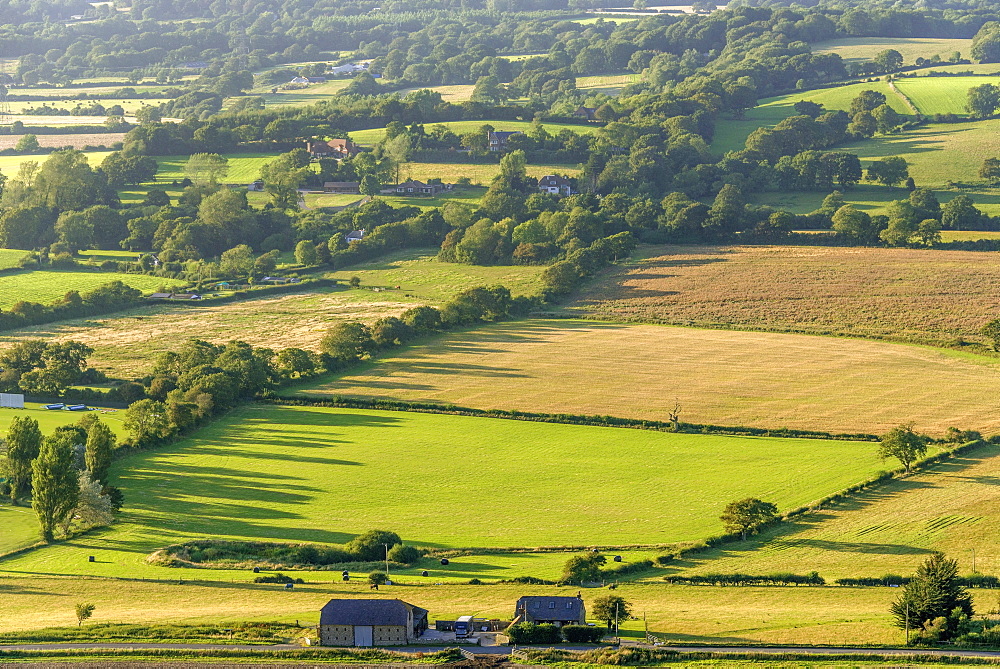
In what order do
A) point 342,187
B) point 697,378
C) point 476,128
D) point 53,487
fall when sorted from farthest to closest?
point 476,128 → point 342,187 → point 697,378 → point 53,487

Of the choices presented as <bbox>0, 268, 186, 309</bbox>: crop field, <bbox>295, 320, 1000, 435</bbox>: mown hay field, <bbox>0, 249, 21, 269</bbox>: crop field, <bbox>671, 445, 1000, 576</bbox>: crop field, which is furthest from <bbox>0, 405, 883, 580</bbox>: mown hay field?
<bbox>0, 249, 21, 269</bbox>: crop field

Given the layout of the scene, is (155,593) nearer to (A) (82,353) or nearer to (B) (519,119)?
(A) (82,353)

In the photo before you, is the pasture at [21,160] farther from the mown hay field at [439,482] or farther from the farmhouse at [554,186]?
the mown hay field at [439,482]

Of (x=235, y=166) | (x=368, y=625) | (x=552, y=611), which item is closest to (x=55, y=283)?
(x=235, y=166)

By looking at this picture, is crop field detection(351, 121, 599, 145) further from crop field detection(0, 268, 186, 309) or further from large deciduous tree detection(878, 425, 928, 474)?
large deciduous tree detection(878, 425, 928, 474)

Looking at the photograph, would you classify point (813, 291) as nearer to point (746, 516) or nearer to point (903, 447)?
point (903, 447)

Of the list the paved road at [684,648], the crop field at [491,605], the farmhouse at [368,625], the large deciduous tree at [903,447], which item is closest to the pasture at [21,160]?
the crop field at [491,605]
